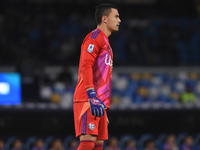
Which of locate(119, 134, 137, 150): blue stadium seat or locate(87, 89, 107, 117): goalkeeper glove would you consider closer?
locate(87, 89, 107, 117): goalkeeper glove

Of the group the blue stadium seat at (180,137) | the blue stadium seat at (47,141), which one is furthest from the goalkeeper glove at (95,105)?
the blue stadium seat at (180,137)

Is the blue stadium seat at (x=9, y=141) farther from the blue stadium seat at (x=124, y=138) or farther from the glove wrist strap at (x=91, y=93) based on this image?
the glove wrist strap at (x=91, y=93)

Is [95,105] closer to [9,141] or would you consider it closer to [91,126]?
[91,126]

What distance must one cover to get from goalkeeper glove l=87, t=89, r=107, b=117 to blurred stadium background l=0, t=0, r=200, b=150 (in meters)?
8.07

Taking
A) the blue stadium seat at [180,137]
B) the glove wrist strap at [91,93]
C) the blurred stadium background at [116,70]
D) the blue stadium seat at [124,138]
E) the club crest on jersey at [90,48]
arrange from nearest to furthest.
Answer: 1. the glove wrist strap at [91,93]
2. the club crest on jersey at [90,48]
3. the blurred stadium background at [116,70]
4. the blue stadium seat at [124,138]
5. the blue stadium seat at [180,137]

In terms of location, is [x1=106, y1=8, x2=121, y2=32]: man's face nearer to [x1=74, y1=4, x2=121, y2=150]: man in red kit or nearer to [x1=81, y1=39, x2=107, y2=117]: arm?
[x1=74, y1=4, x2=121, y2=150]: man in red kit

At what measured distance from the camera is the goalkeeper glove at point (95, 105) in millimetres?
4152

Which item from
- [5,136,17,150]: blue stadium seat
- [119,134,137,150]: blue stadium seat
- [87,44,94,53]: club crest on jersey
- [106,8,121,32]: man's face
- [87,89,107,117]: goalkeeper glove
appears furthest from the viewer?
[119,134,137,150]: blue stadium seat

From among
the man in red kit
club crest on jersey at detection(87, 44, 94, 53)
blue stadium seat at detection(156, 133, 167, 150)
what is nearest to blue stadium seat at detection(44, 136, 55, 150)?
blue stadium seat at detection(156, 133, 167, 150)

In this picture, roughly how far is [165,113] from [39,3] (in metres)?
10.6

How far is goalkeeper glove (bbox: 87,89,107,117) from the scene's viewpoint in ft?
13.6

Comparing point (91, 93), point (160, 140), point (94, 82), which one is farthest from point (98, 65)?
point (160, 140)

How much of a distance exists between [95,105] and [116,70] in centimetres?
1425

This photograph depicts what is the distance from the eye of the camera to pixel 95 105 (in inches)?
165
